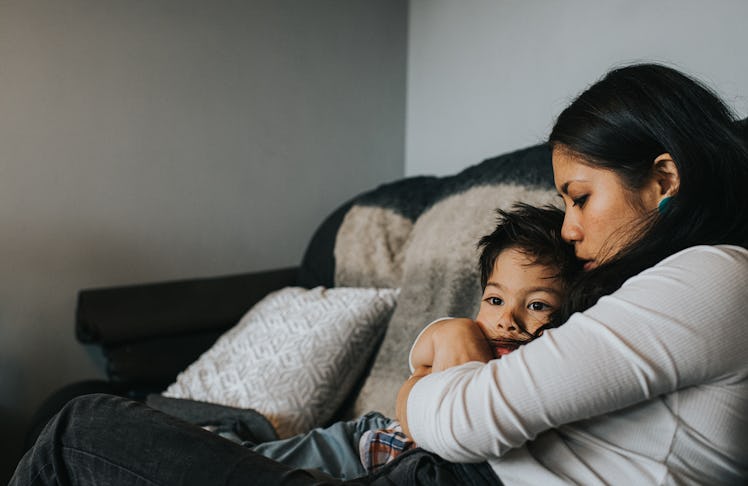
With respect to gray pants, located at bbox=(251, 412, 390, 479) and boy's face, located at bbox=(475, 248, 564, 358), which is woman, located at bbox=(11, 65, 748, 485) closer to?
boy's face, located at bbox=(475, 248, 564, 358)

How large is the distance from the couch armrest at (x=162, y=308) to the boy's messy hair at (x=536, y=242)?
1.09m

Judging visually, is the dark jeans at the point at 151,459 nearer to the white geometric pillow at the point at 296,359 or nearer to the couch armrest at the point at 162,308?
the white geometric pillow at the point at 296,359

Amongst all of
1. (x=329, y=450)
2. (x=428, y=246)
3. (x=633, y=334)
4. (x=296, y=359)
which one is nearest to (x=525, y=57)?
(x=428, y=246)

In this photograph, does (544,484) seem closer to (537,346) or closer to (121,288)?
(537,346)

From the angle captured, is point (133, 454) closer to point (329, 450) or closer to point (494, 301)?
point (329, 450)

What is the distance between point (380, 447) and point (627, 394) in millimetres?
523

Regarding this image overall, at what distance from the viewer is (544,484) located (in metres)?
0.80

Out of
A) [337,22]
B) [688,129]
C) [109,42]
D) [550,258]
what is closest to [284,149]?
[337,22]

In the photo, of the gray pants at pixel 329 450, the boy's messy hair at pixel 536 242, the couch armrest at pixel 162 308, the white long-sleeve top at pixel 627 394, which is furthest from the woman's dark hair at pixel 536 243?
the couch armrest at pixel 162 308

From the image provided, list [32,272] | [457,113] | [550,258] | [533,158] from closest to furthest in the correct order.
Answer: [550,258]
[533,158]
[32,272]
[457,113]

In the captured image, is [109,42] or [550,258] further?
[109,42]

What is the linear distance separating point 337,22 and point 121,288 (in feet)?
4.06

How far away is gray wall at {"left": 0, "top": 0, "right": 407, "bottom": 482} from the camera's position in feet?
6.86

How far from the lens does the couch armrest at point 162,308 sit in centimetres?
193
